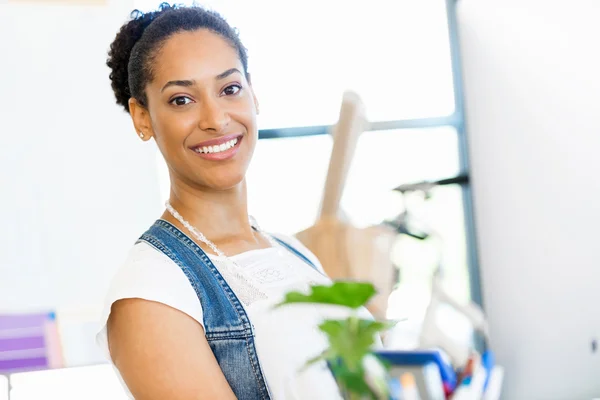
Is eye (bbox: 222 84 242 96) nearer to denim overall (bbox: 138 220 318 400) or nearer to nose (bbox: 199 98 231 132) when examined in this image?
nose (bbox: 199 98 231 132)

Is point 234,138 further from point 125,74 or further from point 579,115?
point 579,115

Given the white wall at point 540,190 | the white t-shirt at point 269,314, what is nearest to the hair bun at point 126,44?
the white t-shirt at point 269,314

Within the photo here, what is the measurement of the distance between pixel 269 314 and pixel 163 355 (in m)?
0.15

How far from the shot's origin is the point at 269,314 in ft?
2.89

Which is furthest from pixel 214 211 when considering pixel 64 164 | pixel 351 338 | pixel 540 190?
pixel 64 164

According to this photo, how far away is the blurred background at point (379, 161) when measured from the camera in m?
0.63

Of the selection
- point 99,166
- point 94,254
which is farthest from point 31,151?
point 94,254

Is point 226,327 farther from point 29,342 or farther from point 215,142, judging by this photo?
point 29,342

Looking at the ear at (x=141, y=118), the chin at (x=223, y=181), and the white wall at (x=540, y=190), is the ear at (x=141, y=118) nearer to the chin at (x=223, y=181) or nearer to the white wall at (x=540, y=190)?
the chin at (x=223, y=181)

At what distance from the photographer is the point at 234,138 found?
37.0 inches

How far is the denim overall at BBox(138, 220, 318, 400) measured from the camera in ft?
2.77

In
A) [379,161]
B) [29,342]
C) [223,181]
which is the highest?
[223,181]

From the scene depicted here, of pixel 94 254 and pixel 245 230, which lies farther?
pixel 94 254

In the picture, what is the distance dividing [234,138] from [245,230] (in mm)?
156
